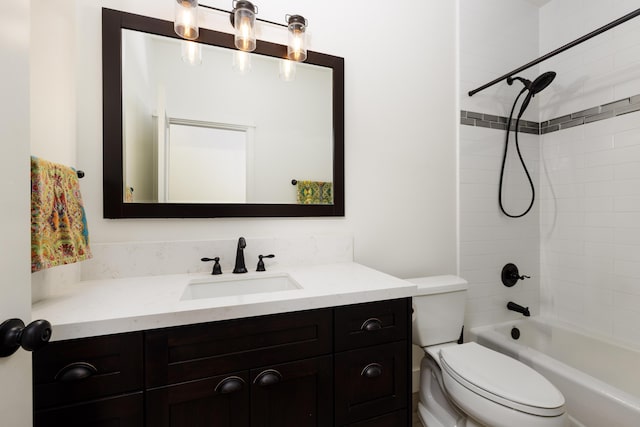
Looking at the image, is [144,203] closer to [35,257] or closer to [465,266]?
[35,257]

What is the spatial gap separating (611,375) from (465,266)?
3.07 ft

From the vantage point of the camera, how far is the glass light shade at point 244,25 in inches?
50.6

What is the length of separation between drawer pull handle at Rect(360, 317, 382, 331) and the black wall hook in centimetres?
140

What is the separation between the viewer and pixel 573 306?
1951 mm

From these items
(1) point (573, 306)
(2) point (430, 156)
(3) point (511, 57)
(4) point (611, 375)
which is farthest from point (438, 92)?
(4) point (611, 375)

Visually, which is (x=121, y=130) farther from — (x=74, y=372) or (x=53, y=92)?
(x=74, y=372)

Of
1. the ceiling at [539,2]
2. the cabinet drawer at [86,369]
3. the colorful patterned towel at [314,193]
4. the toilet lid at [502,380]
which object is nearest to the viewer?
the cabinet drawer at [86,369]

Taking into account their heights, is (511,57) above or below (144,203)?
above

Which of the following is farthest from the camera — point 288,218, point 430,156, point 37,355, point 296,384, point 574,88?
point 574,88

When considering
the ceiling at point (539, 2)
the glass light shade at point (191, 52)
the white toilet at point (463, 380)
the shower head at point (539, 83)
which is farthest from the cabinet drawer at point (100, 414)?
the ceiling at point (539, 2)

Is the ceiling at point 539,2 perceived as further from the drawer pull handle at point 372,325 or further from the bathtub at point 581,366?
the drawer pull handle at point 372,325

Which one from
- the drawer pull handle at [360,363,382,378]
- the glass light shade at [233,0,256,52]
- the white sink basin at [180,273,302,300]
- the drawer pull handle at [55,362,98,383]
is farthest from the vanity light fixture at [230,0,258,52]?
the drawer pull handle at [360,363,382,378]

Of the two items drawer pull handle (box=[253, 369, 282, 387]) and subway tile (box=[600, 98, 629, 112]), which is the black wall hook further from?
drawer pull handle (box=[253, 369, 282, 387])

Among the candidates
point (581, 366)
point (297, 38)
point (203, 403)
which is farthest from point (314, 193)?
point (581, 366)
